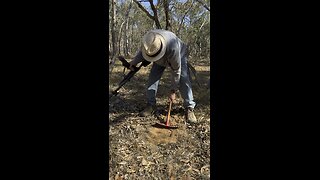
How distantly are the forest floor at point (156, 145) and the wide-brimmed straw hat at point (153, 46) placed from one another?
97 centimetres

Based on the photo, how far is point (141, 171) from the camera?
2.78 metres

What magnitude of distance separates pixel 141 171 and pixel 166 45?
5.08ft

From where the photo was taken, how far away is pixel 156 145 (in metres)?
3.29

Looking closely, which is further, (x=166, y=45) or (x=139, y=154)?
(x=166, y=45)

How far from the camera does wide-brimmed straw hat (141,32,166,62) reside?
10.6ft

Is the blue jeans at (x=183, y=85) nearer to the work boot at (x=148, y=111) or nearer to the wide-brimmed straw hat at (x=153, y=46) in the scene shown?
the work boot at (x=148, y=111)

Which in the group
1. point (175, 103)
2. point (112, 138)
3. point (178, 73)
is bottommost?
point (112, 138)

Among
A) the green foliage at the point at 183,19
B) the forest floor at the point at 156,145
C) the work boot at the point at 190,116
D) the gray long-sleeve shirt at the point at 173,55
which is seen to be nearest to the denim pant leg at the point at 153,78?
the forest floor at the point at 156,145

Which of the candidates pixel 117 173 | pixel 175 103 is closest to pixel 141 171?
pixel 117 173

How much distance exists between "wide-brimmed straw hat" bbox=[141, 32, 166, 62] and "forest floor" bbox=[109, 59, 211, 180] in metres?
0.97

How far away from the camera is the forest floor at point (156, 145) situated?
2793 mm
